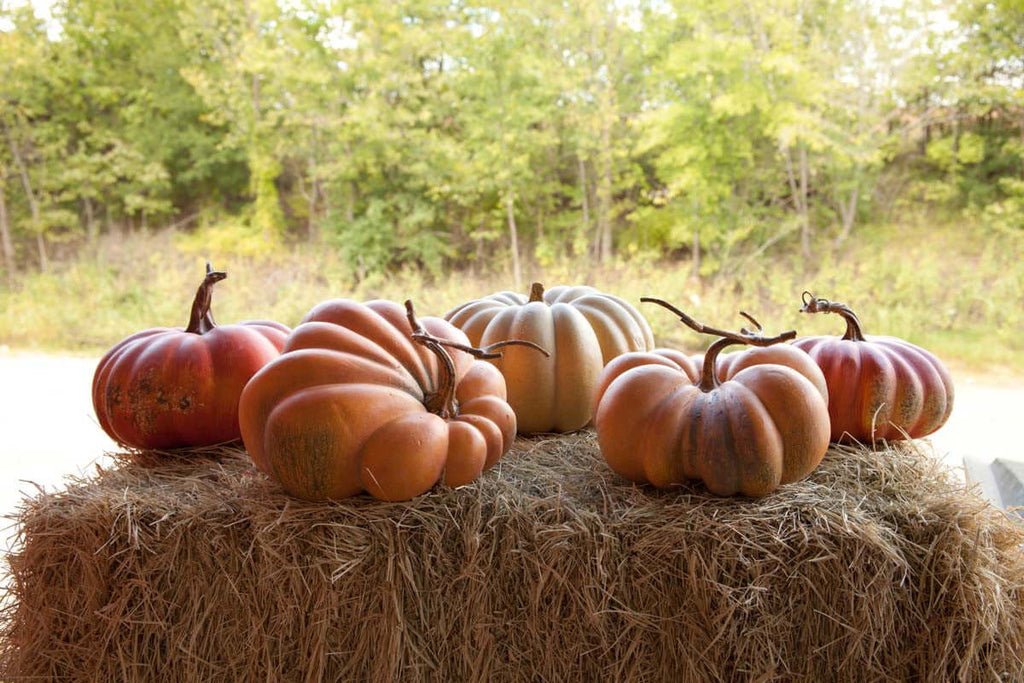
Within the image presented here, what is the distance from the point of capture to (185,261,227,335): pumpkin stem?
1431 millimetres

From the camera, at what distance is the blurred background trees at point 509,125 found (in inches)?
278

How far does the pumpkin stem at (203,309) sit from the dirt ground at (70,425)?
2258 millimetres

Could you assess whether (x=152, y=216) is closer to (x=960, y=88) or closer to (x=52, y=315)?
(x=52, y=315)

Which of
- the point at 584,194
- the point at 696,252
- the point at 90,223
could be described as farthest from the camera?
the point at 90,223

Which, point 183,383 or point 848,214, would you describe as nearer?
point 183,383

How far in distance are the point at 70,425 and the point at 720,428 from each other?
4.74 meters

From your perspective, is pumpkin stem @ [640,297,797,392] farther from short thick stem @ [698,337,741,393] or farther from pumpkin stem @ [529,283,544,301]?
pumpkin stem @ [529,283,544,301]

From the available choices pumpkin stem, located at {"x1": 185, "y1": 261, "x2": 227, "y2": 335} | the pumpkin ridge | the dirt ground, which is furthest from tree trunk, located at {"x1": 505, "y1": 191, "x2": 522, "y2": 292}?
the pumpkin ridge

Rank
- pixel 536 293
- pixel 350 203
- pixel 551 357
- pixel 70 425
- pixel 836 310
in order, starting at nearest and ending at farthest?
1. pixel 836 310
2. pixel 551 357
3. pixel 536 293
4. pixel 70 425
5. pixel 350 203

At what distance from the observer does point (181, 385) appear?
4.57 feet

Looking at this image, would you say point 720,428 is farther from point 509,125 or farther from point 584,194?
point 584,194

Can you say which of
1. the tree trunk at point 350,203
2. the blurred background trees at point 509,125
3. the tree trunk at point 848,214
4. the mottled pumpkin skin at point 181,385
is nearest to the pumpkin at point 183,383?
the mottled pumpkin skin at point 181,385

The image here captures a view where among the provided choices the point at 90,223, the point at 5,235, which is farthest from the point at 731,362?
the point at 5,235

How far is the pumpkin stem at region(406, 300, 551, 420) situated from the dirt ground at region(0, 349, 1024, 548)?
2.74 metres
